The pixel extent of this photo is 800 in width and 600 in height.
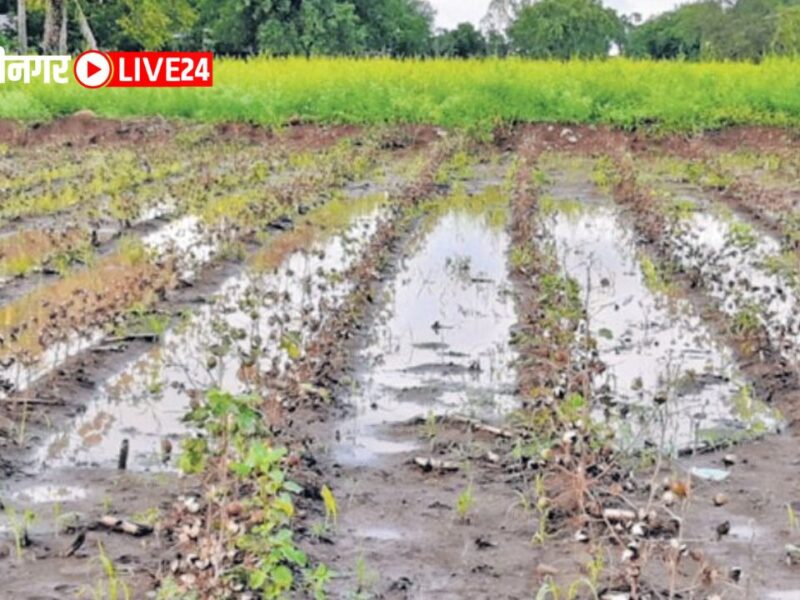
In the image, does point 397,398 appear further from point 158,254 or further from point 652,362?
point 158,254

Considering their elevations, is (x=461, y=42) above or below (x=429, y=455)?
above

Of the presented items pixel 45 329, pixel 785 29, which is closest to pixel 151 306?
pixel 45 329

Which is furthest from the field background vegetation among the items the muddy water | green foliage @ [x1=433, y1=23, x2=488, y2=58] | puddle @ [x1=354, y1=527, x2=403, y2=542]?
green foliage @ [x1=433, y1=23, x2=488, y2=58]

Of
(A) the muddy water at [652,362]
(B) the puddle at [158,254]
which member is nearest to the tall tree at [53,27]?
(B) the puddle at [158,254]

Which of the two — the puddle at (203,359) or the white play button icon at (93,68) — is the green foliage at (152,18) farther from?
the puddle at (203,359)

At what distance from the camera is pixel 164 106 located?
22766mm

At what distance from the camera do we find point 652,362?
6.81 meters

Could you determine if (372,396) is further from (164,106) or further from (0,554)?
(164,106)

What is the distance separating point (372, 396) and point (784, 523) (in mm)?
2196

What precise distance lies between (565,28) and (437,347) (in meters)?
56.5

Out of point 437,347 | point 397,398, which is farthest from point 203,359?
point 437,347

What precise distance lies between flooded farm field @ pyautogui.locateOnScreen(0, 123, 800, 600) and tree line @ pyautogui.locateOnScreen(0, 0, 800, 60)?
57.4 ft

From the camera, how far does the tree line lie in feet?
124

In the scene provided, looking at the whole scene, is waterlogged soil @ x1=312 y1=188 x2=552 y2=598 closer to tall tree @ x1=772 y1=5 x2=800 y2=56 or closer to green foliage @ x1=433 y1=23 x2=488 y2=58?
tall tree @ x1=772 y1=5 x2=800 y2=56
